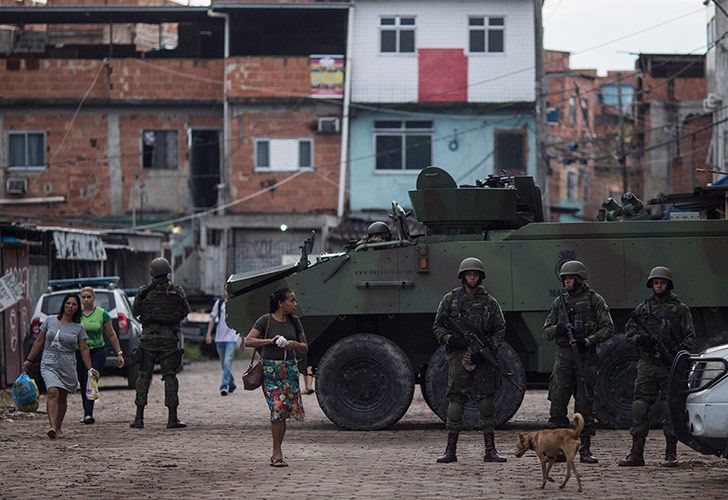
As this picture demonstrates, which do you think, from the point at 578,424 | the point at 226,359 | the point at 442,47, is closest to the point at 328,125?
the point at 442,47

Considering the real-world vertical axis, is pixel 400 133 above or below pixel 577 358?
above

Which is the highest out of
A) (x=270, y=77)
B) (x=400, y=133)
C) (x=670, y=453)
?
(x=270, y=77)

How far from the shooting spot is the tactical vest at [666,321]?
539 inches

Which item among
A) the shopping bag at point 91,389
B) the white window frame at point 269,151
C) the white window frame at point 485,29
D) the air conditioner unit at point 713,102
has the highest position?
the white window frame at point 485,29

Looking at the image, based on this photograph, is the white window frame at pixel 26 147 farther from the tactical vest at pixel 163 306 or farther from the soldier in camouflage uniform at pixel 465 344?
the soldier in camouflage uniform at pixel 465 344

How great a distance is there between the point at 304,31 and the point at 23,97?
7795 mm

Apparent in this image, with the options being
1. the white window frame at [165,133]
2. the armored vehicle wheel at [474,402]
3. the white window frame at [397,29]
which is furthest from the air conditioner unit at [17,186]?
the armored vehicle wheel at [474,402]

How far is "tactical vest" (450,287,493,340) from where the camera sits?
14.1m

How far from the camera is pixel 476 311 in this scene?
1416cm

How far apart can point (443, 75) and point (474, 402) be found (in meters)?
25.0

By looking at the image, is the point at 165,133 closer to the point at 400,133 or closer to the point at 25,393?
the point at 400,133

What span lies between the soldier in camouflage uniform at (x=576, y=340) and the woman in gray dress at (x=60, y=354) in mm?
5582

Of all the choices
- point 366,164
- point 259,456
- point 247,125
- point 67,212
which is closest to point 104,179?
point 67,212

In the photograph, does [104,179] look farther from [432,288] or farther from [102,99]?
[432,288]
